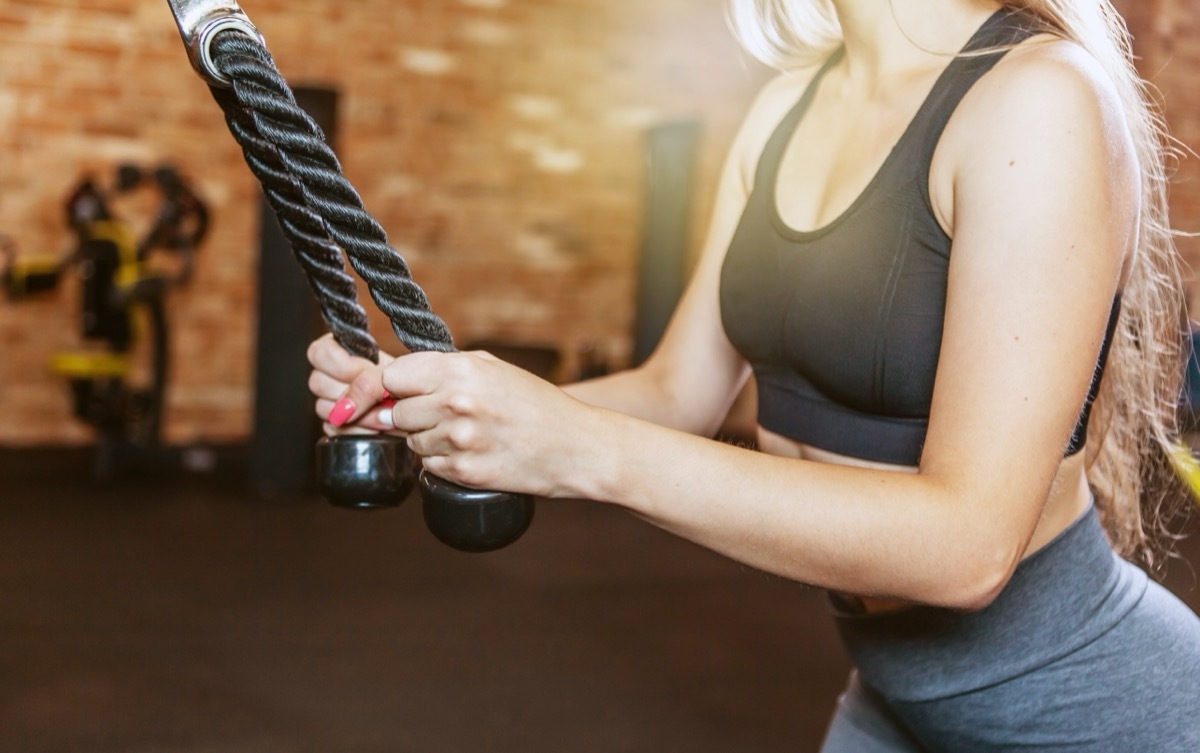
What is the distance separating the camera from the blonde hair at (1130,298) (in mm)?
910

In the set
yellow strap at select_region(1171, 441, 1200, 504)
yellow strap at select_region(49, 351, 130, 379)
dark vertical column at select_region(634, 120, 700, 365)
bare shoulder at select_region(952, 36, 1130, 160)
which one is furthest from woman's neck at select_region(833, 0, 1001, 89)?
dark vertical column at select_region(634, 120, 700, 365)

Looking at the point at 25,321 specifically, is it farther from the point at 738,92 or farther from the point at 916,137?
the point at 916,137

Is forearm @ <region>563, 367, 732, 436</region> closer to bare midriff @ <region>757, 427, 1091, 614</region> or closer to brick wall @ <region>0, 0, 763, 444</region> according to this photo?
bare midriff @ <region>757, 427, 1091, 614</region>

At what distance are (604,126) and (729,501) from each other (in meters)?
5.14

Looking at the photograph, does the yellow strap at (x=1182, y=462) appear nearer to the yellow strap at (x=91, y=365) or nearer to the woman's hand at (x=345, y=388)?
the woman's hand at (x=345, y=388)

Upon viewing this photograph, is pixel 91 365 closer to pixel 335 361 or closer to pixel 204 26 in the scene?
pixel 335 361

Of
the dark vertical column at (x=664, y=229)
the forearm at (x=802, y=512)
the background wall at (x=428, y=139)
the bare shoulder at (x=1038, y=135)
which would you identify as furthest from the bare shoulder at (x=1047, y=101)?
the dark vertical column at (x=664, y=229)

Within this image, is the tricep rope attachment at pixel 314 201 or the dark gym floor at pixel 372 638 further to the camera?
the dark gym floor at pixel 372 638

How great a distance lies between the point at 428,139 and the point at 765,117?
4.26 m

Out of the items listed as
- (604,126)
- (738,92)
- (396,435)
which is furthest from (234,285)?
(396,435)

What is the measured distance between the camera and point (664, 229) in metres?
5.25

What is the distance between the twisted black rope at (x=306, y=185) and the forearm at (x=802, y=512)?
0.15 m

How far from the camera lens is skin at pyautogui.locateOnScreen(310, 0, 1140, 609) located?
2.28ft

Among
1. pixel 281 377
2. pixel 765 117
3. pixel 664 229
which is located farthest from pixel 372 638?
pixel 664 229
